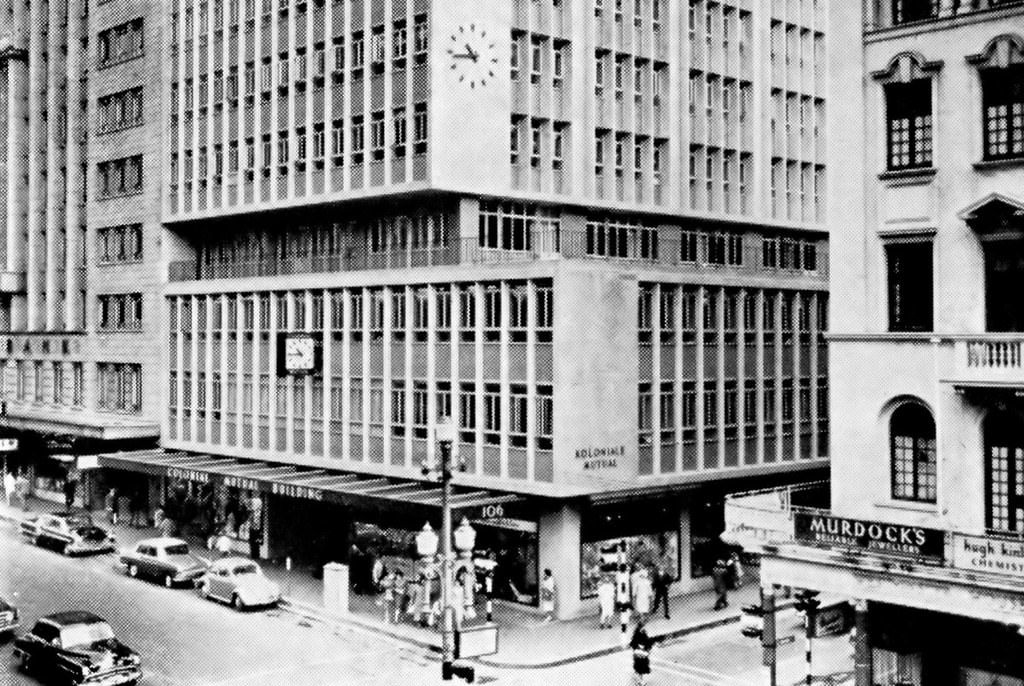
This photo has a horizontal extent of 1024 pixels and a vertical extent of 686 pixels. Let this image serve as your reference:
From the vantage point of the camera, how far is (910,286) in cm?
2691

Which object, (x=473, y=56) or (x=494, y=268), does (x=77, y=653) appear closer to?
(x=494, y=268)

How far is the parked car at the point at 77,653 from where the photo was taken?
29.1 meters

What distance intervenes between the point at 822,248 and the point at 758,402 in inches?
572

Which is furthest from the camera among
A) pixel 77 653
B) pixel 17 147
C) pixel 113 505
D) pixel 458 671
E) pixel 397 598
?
pixel 17 147

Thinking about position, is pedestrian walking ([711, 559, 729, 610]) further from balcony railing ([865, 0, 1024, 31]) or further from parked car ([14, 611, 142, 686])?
balcony railing ([865, 0, 1024, 31])

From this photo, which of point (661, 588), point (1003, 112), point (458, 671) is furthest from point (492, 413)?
point (1003, 112)

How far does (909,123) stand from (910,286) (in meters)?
3.63

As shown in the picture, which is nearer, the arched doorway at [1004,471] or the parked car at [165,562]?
the arched doorway at [1004,471]

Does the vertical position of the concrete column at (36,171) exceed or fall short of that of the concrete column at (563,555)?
it exceeds it

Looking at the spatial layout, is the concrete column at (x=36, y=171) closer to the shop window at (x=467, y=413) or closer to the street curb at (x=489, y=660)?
the street curb at (x=489, y=660)

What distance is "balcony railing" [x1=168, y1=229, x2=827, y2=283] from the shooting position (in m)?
44.5

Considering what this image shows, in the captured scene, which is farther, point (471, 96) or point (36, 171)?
point (36, 171)

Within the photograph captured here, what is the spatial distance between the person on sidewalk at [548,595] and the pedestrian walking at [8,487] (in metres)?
34.7

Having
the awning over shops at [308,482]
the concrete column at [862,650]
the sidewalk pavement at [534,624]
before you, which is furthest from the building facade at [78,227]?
the concrete column at [862,650]
